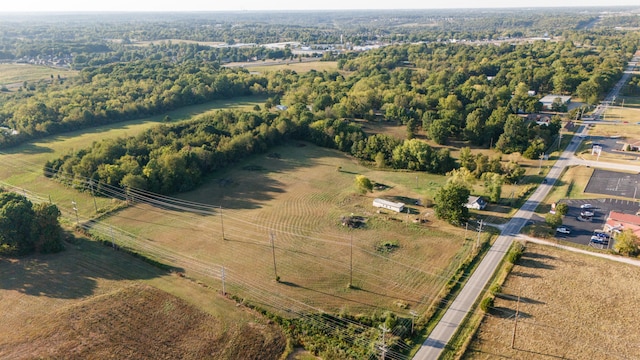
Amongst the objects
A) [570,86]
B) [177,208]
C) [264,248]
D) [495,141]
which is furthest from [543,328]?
[570,86]

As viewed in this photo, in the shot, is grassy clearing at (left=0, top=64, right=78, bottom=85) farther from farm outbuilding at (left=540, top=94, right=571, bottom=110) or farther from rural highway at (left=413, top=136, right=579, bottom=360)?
rural highway at (left=413, top=136, right=579, bottom=360)

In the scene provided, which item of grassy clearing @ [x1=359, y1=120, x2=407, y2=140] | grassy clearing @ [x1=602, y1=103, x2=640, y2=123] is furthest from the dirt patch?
grassy clearing @ [x1=602, y1=103, x2=640, y2=123]

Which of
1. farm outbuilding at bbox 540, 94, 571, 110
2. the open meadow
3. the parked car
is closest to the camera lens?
the parked car

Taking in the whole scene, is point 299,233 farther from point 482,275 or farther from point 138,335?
point 138,335

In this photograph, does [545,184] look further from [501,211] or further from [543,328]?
[543,328]

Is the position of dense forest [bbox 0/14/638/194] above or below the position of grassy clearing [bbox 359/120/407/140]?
above

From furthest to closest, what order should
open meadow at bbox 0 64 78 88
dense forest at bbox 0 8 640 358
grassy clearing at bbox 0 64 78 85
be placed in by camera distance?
grassy clearing at bbox 0 64 78 85
open meadow at bbox 0 64 78 88
dense forest at bbox 0 8 640 358

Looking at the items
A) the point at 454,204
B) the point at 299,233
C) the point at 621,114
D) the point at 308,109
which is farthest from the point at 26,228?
the point at 621,114
